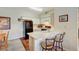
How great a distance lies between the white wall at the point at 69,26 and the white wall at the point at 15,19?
1.22 feet

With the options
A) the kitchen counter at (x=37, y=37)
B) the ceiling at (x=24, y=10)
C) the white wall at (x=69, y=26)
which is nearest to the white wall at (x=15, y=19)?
the ceiling at (x=24, y=10)

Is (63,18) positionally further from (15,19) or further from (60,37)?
(15,19)

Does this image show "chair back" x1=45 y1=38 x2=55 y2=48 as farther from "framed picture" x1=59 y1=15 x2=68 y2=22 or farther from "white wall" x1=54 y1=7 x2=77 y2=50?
"framed picture" x1=59 y1=15 x2=68 y2=22

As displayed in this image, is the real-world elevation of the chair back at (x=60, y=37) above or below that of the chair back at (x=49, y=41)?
above

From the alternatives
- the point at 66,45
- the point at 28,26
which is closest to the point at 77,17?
the point at 66,45

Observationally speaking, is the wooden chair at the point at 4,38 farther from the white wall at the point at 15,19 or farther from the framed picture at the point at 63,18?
the framed picture at the point at 63,18

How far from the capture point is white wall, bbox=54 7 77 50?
1.81 m

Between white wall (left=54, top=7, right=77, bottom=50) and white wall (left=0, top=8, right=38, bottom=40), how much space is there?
371mm

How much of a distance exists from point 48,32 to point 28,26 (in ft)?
1.15

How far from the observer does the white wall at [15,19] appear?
1.80 m

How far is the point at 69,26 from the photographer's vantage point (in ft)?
6.03
